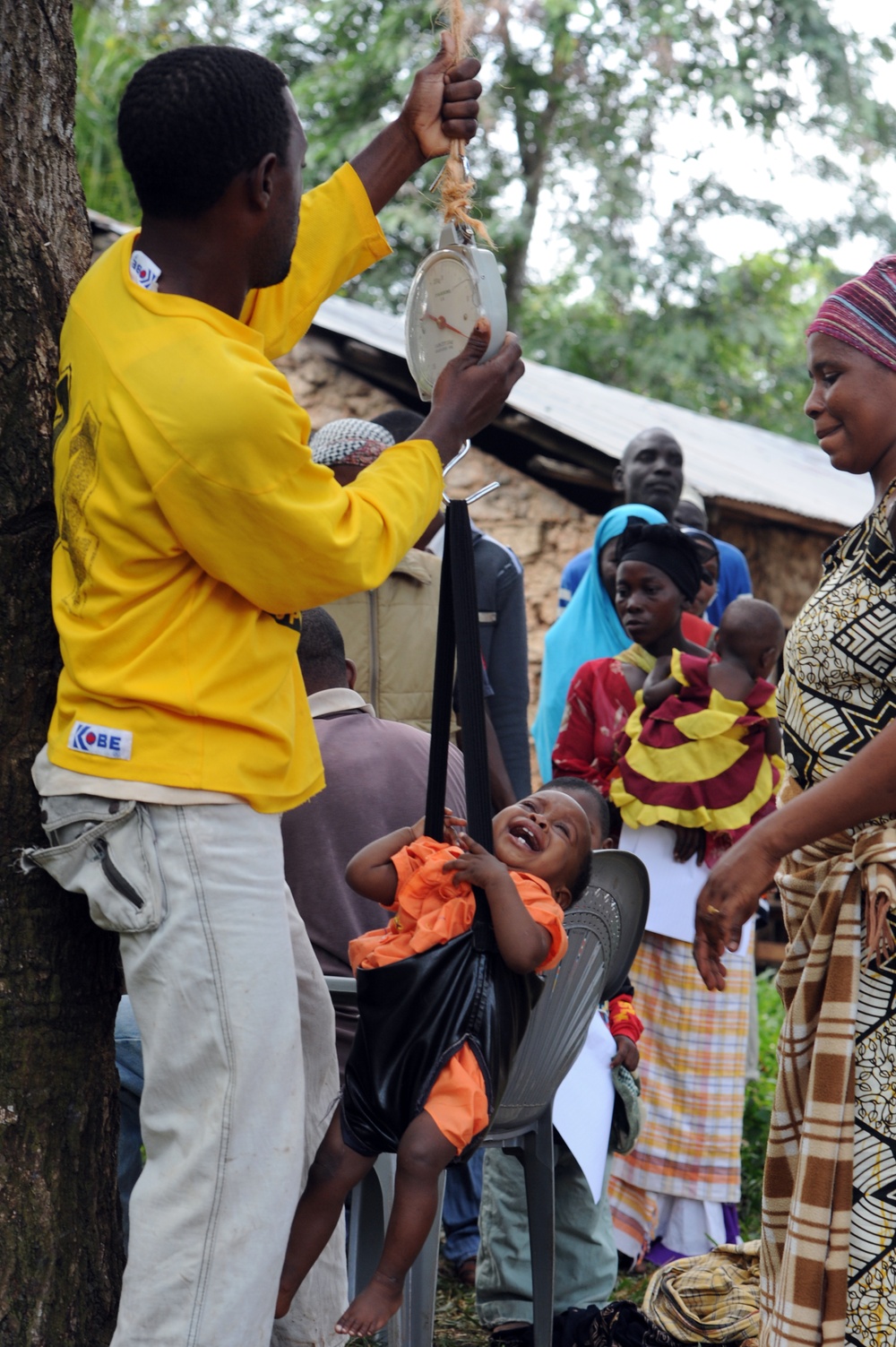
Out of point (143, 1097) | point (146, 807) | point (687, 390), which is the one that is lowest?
point (687, 390)

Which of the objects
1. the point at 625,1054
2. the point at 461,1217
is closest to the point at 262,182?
the point at 625,1054

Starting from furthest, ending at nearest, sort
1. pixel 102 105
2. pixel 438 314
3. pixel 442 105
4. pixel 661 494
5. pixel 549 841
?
1. pixel 102 105
2. pixel 661 494
3. pixel 549 841
4. pixel 442 105
5. pixel 438 314

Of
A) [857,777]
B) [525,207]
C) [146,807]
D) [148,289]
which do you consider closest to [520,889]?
[857,777]

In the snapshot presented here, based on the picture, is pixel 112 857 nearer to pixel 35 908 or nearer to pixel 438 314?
pixel 35 908

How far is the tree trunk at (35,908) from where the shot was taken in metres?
2.17

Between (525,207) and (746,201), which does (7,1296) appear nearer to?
(525,207)

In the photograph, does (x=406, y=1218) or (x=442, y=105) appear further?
(x=442, y=105)

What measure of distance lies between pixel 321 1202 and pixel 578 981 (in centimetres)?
87

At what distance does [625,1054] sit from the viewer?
10.6ft

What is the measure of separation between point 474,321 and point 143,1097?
132 cm

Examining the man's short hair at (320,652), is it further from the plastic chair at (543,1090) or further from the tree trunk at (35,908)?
the tree trunk at (35,908)

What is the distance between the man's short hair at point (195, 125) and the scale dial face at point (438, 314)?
42 cm

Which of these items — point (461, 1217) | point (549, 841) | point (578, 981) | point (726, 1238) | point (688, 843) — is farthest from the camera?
point (688, 843)

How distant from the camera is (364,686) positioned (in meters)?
3.88
